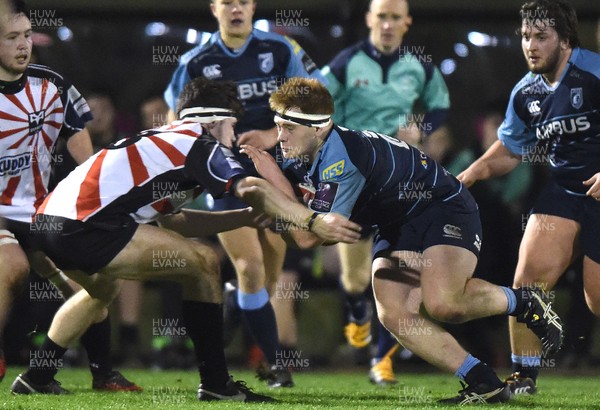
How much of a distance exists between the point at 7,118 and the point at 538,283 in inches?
122

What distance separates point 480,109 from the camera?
32.6 ft

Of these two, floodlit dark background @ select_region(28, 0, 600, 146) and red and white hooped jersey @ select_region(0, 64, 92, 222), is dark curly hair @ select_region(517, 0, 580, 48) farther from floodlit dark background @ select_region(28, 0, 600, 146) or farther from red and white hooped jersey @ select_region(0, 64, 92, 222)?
floodlit dark background @ select_region(28, 0, 600, 146)

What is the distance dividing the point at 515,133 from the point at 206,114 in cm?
191

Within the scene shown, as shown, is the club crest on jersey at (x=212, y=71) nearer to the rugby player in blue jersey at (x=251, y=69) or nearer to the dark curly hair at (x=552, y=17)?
the rugby player in blue jersey at (x=251, y=69)

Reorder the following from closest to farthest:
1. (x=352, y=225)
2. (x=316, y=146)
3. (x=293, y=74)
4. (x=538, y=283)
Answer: (x=352, y=225)
(x=316, y=146)
(x=538, y=283)
(x=293, y=74)

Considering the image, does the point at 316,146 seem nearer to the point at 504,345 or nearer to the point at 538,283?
the point at 538,283

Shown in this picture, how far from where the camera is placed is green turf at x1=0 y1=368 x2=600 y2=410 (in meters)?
6.00

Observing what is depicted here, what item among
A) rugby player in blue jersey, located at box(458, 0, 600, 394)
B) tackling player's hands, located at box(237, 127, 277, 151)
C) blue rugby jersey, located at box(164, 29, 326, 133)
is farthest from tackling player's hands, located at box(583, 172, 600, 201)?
blue rugby jersey, located at box(164, 29, 326, 133)

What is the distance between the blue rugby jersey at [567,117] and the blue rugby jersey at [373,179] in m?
0.80

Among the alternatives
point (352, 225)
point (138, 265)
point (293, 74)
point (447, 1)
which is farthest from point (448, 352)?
point (447, 1)

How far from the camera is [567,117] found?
6809 millimetres

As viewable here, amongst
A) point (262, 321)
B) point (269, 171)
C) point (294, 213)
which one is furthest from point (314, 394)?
point (294, 213)

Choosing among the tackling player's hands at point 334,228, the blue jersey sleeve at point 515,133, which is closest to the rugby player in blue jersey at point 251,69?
the blue jersey sleeve at point 515,133

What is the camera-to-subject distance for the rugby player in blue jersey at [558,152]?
266 inches
